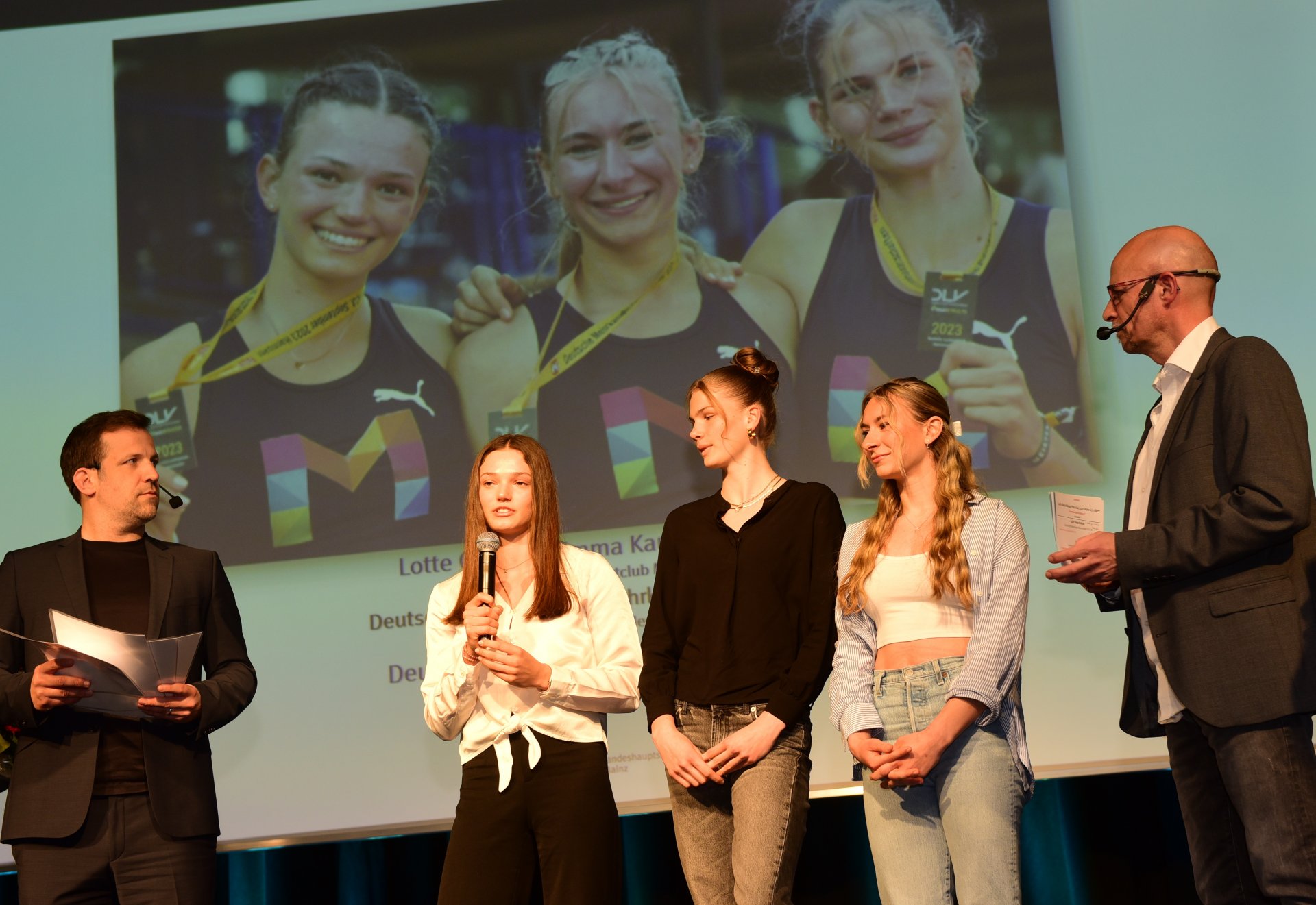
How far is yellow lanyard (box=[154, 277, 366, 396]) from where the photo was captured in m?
4.17

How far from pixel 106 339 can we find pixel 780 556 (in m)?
2.75

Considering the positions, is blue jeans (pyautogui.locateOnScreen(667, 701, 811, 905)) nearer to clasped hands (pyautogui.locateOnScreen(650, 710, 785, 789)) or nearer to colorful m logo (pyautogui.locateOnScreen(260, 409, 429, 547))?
clasped hands (pyautogui.locateOnScreen(650, 710, 785, 789))

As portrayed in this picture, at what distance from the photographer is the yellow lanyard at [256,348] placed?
4.17 metres

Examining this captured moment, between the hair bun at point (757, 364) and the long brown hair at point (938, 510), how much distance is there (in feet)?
0.86

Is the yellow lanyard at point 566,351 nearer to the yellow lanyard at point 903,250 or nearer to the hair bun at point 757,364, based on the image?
the yellow lanyard at point 903,250

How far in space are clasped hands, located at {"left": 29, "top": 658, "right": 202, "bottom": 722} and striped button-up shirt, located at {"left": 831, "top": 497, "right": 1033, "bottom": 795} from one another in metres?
1.38

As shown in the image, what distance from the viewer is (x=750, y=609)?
8.54 ft

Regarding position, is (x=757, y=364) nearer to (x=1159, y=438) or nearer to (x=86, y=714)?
(x=1159, y=438)

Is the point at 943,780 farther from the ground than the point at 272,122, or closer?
closer

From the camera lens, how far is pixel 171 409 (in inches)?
163

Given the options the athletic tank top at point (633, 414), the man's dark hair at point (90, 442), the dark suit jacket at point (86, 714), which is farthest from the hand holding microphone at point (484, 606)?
the athletic tank top at point (633, 414)

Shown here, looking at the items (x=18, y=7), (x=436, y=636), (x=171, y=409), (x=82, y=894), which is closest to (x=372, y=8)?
(x=18, y=7)

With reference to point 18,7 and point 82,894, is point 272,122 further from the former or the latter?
point 82,894

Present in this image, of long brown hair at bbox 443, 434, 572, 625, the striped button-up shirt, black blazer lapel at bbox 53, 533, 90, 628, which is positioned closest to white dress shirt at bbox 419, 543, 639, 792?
long brown hair at bbox 443, 434, 572, 625
